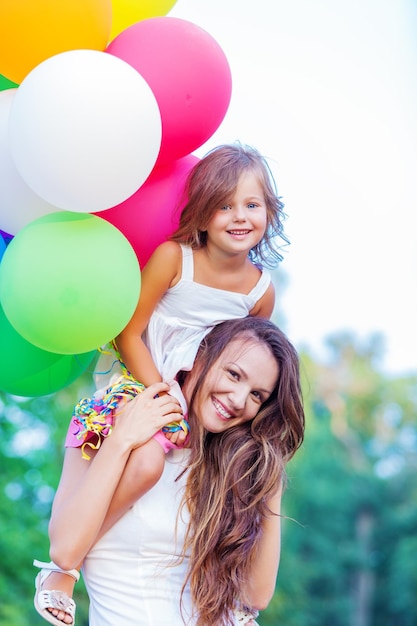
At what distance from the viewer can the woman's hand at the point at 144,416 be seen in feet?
7.30

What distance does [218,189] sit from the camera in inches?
89.8

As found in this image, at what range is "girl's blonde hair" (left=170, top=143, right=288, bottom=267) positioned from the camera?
2293 millimetres

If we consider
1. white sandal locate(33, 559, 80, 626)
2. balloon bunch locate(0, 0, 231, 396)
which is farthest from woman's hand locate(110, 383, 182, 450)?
white sandal locate(33, 559, 80, 626)

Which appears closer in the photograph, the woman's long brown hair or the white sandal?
the white sandal

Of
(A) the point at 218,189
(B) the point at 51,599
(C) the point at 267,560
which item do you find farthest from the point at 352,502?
(A) the point at 218,189

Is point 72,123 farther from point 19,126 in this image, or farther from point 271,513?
point 271,513

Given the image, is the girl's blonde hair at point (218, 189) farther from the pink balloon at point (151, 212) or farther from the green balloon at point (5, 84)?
the green balloon at point (5, 84)

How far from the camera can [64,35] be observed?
216 cm

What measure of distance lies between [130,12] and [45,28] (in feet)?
1.33

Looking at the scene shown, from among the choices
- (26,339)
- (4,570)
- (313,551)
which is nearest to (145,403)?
(26,339)

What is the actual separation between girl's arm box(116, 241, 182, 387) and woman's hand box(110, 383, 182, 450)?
5 centimetres

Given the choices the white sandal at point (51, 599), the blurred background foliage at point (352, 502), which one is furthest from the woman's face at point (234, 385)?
the blurred background foliage at point (352, 502)

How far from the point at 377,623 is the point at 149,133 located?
1461 cm

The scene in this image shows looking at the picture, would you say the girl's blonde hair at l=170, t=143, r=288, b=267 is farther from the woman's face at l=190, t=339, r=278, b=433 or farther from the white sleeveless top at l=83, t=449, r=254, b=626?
the white sleeveless top at l=83, t=449, r=254, b=626
